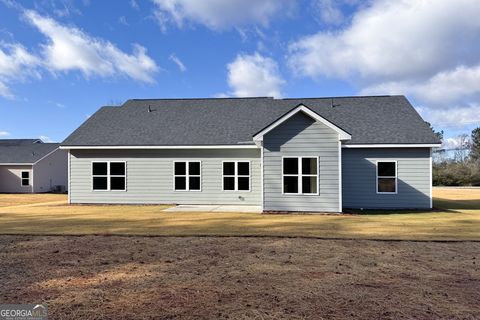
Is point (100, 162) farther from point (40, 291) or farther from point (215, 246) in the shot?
point (40, 291)

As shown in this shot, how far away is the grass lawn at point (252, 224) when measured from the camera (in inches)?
412

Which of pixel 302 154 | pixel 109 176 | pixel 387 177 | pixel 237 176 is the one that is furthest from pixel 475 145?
pixel 109 176

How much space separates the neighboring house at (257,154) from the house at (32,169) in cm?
1438

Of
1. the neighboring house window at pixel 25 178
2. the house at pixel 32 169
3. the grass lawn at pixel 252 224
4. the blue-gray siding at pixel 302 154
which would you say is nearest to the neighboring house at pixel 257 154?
the blue-gray siding at pixel 302 154

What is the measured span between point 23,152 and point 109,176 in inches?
798

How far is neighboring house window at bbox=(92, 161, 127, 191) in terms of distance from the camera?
19453 millimetres

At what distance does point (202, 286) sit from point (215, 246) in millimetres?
3005

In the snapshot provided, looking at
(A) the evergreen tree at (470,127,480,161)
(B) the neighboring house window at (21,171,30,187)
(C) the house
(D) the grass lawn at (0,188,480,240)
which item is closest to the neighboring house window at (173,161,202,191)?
(D) the grass lawn at (0,188,480,240)

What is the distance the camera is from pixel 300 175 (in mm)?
15289

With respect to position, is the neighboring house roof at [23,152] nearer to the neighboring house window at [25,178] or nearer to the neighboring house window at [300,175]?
the neighboring house window at [25,178]

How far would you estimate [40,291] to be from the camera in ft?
18.1

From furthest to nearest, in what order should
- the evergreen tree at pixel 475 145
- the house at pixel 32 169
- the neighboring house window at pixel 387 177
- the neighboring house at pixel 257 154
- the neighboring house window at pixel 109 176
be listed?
the evergreen tree at pixel 475 145 < the house at pixel 32 169 < the neighboring house window at pixel 109 176 < the neighboring house window at pixel 387 177 < the neighboring house at pixel 257 154

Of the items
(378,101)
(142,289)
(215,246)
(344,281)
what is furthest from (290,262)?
(378,101)

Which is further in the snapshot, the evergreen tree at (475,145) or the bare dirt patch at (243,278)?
the evergreen tree at (475,145)
